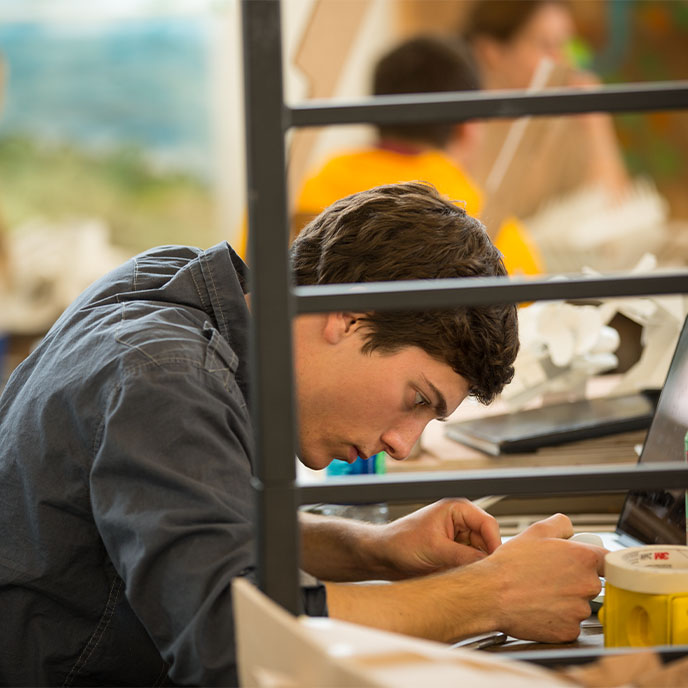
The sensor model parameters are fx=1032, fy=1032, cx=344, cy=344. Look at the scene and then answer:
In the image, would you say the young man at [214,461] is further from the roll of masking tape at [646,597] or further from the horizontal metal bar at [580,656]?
the horizontal metal bar at [580,656]

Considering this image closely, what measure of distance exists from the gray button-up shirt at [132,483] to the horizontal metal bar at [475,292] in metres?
0.31

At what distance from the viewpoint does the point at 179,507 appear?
37.3 inches

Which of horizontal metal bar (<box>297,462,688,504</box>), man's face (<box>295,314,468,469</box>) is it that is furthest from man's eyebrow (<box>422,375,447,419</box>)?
horizontal metal bar (<box>297,462,688,504</box>)

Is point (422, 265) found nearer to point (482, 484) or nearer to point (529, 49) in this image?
point (482, 484)

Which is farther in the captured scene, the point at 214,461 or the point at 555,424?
the point at 555,424

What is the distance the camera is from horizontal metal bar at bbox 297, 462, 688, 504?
2.35ft

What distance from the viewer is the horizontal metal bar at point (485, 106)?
2.35ft

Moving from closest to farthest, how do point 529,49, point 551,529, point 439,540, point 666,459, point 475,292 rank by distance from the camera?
1. point 475,292
2. point 551,529
3. point 439,540
4. point 666,459
5. point 529,49

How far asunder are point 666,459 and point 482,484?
85cm

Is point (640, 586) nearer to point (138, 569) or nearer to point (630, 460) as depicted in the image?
point (138, 569)

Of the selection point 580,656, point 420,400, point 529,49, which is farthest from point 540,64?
point 580,656

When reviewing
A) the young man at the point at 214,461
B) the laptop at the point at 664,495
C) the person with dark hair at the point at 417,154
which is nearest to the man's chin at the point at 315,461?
the young man at the point at 214,461

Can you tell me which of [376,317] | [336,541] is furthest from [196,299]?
[336,541]

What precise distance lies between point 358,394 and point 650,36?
4.99 m
